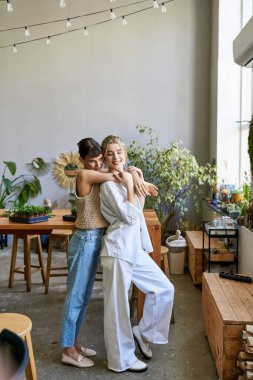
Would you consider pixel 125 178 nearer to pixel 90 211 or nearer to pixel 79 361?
pixel 90 211

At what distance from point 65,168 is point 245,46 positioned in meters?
3.85

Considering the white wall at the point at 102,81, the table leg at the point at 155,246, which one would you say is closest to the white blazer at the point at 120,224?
the table leg at the point at 155,246

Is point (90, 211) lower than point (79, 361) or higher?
higher

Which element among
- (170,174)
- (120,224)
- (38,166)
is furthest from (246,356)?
(38,166)

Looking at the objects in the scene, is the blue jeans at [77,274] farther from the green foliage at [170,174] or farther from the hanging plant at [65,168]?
the hanging plant at [65,168]

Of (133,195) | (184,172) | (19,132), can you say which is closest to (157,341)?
(133,195)

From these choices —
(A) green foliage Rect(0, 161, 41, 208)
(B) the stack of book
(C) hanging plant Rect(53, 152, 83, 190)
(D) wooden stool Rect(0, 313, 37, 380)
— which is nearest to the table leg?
(B) the stack of book

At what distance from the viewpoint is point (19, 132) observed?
271 inches

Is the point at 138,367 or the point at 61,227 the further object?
the point at 61,227

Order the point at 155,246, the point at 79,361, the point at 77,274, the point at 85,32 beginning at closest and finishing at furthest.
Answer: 1. the point at 77,274
2. the point at 79,361
3. the point at 155,246
4. the point at 85,32

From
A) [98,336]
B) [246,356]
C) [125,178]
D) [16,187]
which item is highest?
[125,178]

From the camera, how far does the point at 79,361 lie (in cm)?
285

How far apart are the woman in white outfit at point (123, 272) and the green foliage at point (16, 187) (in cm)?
423

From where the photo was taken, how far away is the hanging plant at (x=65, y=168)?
676 centimetres
